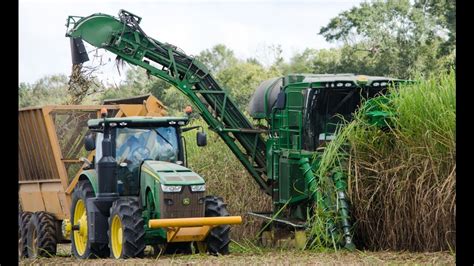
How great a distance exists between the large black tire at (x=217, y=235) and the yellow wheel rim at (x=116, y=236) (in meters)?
1.06

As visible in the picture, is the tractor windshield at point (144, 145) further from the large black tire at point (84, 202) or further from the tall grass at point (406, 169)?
the tall grass at point (406, 169)

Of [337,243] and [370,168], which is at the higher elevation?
[370,168]

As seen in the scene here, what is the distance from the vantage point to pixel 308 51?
39344mm

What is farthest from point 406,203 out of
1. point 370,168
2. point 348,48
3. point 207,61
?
point 207,61

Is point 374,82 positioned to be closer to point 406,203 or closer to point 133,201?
point 406,203

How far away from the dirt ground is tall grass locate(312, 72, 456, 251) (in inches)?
20.6

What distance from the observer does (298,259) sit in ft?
37.7

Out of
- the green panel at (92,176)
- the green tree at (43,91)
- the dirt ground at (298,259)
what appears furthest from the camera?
the green tree at (43,91)

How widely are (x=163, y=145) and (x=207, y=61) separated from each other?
32.6 m

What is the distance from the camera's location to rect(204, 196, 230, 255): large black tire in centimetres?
1249

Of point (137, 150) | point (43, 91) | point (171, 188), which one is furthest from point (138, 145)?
point (43, 91)

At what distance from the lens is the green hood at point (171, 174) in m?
12.3

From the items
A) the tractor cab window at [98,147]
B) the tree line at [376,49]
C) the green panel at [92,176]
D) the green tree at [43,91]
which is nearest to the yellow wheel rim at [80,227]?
the green panel at [92,176]

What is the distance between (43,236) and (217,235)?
320 cm
